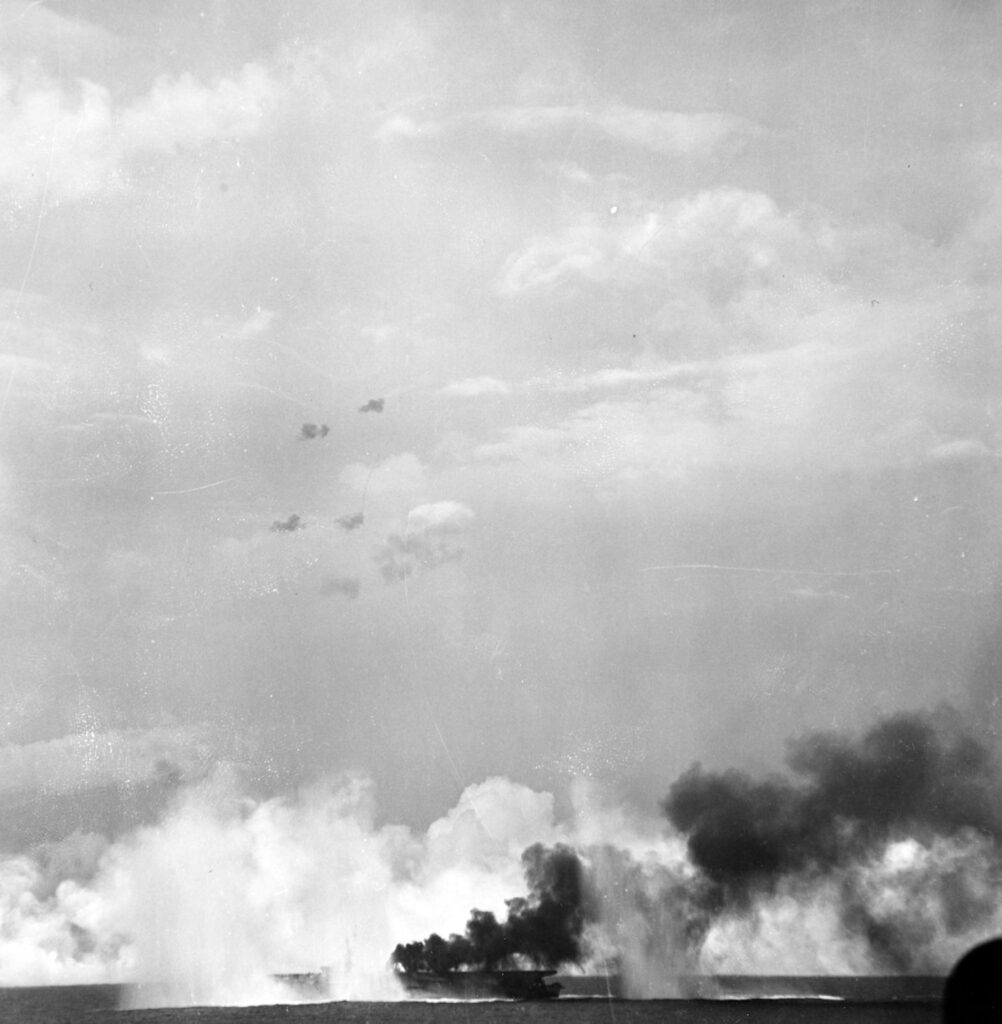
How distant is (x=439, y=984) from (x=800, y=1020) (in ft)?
202

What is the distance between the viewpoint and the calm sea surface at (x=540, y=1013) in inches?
5487

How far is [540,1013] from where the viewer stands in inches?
5930

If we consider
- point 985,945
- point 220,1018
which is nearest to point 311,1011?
point 220,1018

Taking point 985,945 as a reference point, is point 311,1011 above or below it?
below

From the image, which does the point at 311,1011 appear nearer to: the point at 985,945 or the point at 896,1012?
the point at 896,1012

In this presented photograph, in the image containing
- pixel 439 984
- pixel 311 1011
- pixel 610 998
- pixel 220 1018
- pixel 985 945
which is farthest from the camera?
pixel 610 998

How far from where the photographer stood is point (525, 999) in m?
172

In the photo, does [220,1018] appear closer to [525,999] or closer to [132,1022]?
[132,1022]

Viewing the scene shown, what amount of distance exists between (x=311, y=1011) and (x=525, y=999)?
37.9 meters

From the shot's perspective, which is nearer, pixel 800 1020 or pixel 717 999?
pixel 800 1020

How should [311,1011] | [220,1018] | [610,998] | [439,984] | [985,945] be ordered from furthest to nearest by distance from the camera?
[610,998], [439,984], [311,1011], [220,1018], [985,945]

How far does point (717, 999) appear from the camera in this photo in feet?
626

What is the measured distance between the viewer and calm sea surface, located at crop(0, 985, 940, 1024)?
139375mm

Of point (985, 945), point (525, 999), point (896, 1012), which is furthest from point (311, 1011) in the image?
point (985, 945)
